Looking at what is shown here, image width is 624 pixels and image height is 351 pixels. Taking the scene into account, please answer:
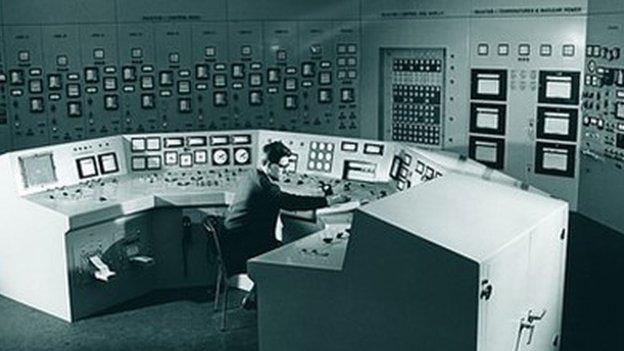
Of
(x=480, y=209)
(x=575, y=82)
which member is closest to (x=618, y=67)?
(x=575, y=82)

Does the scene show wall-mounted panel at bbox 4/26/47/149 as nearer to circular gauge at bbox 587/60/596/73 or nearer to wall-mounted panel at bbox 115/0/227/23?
wall-mounted panel at bbox 115/0/227/23

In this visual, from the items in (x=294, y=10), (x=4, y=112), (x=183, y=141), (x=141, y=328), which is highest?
(x=294, y=10)

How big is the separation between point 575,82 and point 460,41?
3.24 feet

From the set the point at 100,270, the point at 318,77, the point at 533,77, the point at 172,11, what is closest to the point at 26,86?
A: the point at 172,11

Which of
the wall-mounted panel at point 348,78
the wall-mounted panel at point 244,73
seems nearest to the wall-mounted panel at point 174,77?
the wall-mounted panel at point 244,73

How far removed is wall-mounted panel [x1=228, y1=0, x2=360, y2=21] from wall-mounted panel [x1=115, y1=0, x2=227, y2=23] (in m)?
0.13

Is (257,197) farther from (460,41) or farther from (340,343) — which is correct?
(460,41)

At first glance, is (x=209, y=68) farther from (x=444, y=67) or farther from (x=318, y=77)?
(x=444, y=67)

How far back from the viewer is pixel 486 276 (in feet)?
9.02

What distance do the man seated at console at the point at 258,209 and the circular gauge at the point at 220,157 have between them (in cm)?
102

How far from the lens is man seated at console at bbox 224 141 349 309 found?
4.52 meters

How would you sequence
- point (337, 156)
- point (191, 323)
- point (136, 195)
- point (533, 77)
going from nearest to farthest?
point (191, 323) < point (136, 195) < point (337, 156) < point (533, 77)

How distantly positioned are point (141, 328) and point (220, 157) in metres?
1.46

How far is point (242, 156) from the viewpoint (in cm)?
565
